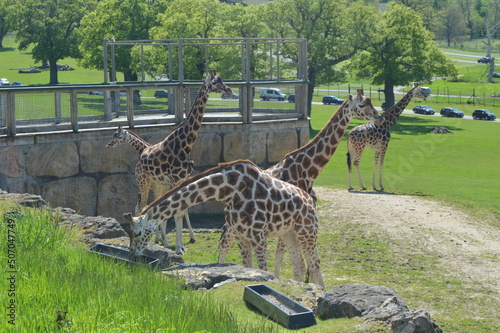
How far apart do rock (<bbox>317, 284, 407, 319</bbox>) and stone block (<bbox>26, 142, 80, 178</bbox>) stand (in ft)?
33.5

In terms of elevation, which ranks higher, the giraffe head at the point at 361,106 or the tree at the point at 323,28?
the tree at the point at 323,28

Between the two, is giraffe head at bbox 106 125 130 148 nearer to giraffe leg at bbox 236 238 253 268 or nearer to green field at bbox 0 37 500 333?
green field at bbox 0 37 500 333

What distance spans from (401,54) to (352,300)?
2222 inches

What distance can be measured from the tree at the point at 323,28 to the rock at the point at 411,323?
52.3m

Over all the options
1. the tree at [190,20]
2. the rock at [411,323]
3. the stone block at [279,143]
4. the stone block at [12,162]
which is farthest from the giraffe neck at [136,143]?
the tree at [190,20]

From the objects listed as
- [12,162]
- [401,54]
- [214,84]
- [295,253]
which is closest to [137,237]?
[295,253]

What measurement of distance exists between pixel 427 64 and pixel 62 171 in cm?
4951

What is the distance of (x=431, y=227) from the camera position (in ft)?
62.3

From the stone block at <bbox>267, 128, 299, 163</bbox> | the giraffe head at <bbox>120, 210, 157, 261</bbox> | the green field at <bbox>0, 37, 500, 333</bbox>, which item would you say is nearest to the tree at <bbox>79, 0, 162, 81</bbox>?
the green field at <bbox>0, 37, 500, 333</bbox>

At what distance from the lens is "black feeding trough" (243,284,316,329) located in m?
7.76

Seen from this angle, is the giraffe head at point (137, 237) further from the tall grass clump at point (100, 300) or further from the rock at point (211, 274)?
the tall grass clump at point (100, 300)

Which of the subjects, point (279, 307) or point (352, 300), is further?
point (352, 300)

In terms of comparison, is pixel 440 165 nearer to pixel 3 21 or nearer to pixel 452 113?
pixel 452 113

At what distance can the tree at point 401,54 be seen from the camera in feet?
203
